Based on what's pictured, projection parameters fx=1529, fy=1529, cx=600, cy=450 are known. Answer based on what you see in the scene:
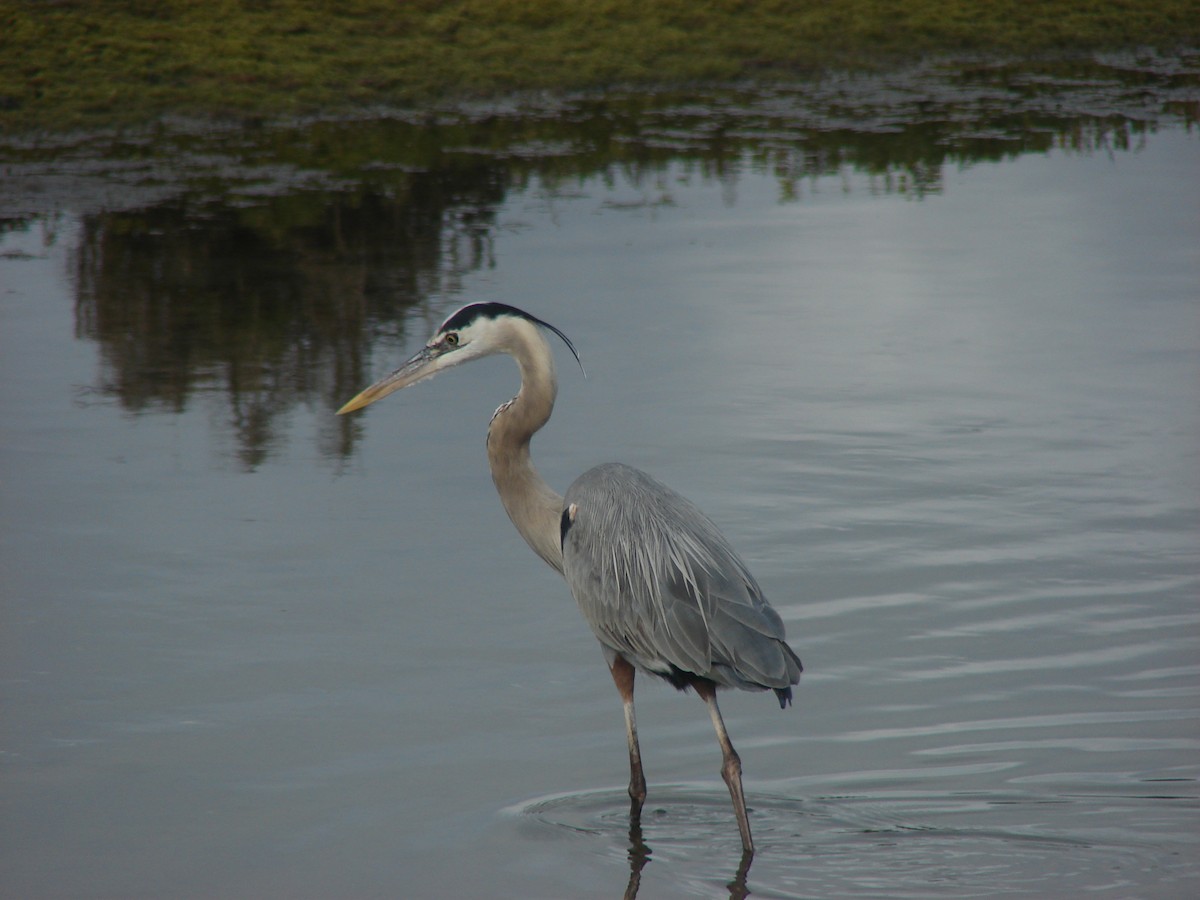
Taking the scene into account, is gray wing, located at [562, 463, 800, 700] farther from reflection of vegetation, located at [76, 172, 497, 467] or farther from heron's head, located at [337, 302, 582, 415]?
reflection of vegetation, located at [76, 172, 497, 467]

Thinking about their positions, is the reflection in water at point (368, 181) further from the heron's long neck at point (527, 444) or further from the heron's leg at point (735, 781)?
the heron's leg at point (735, 781)

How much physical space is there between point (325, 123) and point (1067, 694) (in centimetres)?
1246

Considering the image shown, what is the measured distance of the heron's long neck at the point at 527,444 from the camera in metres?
5.18

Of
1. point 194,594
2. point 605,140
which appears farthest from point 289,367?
point 605,140

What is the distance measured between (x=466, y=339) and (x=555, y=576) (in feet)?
4.27

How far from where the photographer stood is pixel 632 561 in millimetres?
4762

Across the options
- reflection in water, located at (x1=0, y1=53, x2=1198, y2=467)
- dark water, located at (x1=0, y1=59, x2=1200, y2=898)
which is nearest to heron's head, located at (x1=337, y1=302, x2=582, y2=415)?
dark water, located at (x1=0, y1=59, x2=1200, y2=898)

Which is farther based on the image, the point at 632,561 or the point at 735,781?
the point at 632,561

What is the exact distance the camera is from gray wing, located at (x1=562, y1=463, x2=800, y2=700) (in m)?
4.41

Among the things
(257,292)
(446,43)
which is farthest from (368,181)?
(446,43)

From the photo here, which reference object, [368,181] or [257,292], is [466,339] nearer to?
[257,292]

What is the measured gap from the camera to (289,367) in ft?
28.2

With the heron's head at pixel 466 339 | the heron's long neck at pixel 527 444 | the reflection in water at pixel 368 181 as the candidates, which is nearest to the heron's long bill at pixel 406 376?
the heron's head at pixel 466 339

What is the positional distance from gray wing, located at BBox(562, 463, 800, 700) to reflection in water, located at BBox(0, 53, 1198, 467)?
2836mm
